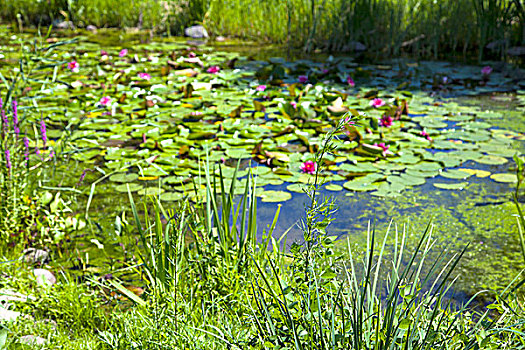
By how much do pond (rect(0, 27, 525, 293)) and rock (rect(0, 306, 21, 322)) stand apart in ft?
1.47

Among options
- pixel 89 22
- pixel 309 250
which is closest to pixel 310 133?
pixel 309 250

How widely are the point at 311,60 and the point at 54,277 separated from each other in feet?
13.8

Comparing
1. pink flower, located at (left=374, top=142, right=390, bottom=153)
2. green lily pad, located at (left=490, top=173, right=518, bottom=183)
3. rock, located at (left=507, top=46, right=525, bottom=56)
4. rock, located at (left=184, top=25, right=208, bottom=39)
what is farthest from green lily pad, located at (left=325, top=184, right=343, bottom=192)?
Answer: rock, located at (left=184, top=25, right=208, bottom=39)

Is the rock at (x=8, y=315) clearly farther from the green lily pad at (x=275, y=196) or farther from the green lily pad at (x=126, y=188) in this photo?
the green lily pad at (x=275, y=196)

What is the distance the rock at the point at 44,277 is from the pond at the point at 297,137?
0.18m

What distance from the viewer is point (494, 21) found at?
204 inches

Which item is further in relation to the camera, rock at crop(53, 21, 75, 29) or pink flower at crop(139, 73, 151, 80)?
rock at crop(53, 21, 75, 29)

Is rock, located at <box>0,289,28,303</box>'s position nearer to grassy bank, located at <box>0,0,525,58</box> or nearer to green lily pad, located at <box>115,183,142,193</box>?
green lily pad, located at <box>115,183,142,193</box>

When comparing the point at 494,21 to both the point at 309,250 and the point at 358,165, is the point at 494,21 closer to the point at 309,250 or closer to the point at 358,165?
the point at 358,165

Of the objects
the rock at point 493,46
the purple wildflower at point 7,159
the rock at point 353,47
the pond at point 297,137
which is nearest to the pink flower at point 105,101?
the pond at point 297,137

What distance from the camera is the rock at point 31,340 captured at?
1.51 m

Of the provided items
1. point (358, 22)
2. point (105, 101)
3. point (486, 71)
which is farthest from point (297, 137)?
point (358, 22)

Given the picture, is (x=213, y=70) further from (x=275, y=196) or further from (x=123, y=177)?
(x=275, y=196)

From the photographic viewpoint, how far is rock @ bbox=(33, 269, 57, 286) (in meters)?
1.87
